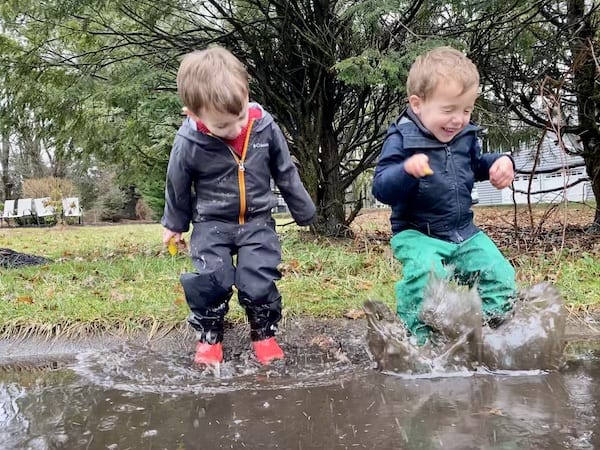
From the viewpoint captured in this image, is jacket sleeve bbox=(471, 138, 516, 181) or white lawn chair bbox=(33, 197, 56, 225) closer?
jacket sleeve bbox=(471, 138, 516, 181)

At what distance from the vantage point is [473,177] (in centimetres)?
296

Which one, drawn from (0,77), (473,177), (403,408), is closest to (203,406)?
(403,408)

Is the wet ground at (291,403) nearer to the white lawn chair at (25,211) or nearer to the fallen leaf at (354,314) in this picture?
the fallen leaf at (354,314)

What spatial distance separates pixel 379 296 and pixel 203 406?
186 cm

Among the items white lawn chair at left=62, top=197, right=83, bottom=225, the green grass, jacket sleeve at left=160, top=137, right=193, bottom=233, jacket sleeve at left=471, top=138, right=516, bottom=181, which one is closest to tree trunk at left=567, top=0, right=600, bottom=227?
the green grass

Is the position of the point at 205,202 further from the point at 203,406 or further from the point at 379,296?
the point at 379,296

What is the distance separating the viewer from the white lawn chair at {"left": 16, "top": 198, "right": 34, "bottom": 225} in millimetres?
21953

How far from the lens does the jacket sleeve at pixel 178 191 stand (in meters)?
2.88

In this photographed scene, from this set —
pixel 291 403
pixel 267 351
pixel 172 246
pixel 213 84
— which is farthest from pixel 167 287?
pixel 291 403

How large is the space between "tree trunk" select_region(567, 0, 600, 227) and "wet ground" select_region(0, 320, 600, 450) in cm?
334

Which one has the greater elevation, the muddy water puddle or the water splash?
the water splash

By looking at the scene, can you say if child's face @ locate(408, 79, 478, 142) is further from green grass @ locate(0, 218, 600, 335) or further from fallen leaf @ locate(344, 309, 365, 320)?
green grass @ locate(0, 218, 600, 335)

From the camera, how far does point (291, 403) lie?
2.25 meters

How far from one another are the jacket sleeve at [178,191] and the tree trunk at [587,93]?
12.9 feet
